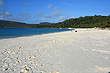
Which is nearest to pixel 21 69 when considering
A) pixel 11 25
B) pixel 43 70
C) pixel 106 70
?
pixel 43 70

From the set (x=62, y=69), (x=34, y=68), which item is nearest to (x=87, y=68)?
(x=62, y=69)

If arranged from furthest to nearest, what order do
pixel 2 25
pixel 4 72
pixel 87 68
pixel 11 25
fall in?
pixel 11 25, pixel 2 25, pixel 87 68, pixel 4 72

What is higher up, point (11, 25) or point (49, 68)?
point (11, 25)

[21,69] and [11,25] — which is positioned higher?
[11,25]

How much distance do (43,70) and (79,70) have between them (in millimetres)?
1288

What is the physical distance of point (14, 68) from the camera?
3.33 metres

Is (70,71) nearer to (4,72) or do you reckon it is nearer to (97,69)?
(97,69)

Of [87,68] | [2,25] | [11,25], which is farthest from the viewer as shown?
[11,25]

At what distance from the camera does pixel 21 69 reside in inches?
127

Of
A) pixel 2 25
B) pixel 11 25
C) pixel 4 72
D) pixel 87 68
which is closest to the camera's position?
pixel 4 72

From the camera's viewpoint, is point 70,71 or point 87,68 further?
point 87,68

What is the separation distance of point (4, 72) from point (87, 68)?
2981 mm

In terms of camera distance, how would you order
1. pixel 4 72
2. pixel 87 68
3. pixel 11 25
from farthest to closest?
pixel 11 25, pixel 87 68, pixel 4 72

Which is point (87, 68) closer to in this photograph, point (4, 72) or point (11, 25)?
point (4, 72)
